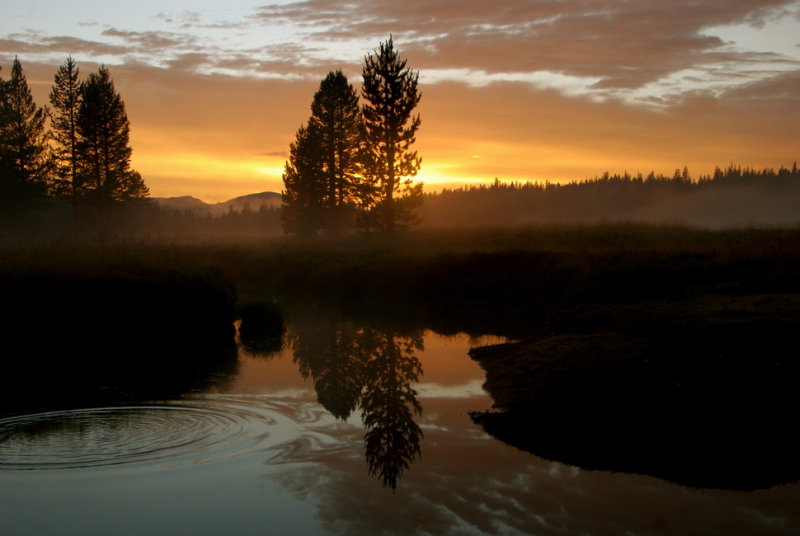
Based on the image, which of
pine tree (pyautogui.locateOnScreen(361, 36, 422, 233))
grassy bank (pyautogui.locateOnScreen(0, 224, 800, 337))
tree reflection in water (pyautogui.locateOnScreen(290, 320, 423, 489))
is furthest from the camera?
pine tree (pyautogui.locateOnScreen(361, 36, 422, 233))

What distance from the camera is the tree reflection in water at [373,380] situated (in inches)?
342

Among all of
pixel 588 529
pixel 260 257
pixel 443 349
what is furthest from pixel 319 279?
pixel 588 529

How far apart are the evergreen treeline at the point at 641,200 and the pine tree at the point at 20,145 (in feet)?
335

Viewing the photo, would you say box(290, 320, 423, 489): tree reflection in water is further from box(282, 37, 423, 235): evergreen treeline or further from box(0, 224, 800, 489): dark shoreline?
box(282, 37, 423, 235): evergreen treeline

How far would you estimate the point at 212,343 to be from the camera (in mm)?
17234

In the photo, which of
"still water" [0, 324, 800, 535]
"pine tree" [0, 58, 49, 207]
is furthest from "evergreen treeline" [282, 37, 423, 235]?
"still water" [0, 324, 800, 535]

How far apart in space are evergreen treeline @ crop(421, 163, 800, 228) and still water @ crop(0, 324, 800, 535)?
13358cm

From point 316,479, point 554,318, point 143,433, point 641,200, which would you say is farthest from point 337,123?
point 641,200

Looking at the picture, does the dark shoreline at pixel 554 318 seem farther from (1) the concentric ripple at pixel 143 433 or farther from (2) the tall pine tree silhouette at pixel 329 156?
(2) the tall pine tree silhouette at pixel 329 156

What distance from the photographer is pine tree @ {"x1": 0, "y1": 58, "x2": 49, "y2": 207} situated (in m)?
45.5

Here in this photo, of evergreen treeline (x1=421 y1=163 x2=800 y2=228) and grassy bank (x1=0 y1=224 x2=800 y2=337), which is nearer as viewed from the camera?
grassy bank (x1=0 y1=224 x2=800 y2=337)

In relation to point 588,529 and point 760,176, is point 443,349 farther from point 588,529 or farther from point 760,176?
point 760,176

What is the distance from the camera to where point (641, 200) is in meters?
163

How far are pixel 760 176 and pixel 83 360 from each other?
606ft
